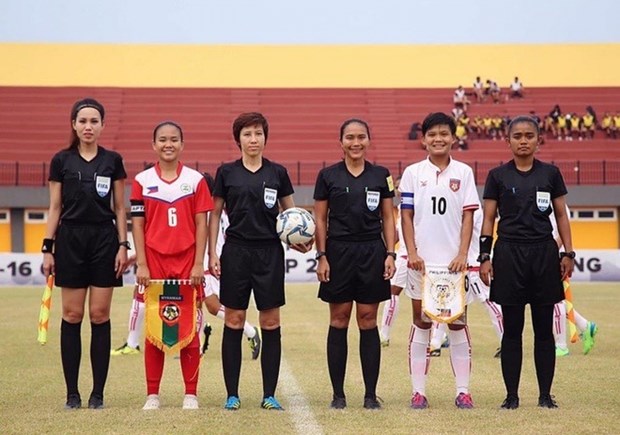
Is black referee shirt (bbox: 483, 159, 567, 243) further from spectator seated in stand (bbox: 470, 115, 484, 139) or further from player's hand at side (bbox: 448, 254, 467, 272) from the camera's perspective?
spectator seated in stand (bbox: 470, 115, 484, 139)

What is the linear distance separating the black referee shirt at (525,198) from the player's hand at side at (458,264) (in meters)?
0.33

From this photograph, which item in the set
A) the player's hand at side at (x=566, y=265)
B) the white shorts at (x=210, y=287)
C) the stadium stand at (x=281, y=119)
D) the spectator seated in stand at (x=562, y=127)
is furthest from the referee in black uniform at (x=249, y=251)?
the spectator seated in stand at (x=562, y=127)

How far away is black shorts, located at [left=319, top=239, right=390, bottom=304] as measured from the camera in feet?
26.0

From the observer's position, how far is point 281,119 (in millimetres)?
46375

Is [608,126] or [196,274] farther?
[608,126]

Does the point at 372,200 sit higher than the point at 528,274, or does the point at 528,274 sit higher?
the point at 372,200

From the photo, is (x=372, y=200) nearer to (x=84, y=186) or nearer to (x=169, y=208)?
(x=169, y=208)

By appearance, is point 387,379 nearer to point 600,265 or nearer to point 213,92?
point 600,265

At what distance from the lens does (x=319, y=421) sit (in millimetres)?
7289

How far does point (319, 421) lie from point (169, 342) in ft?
4.14

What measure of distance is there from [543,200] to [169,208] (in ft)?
8.55

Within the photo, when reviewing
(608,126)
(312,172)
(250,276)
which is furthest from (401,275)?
(608,126)
